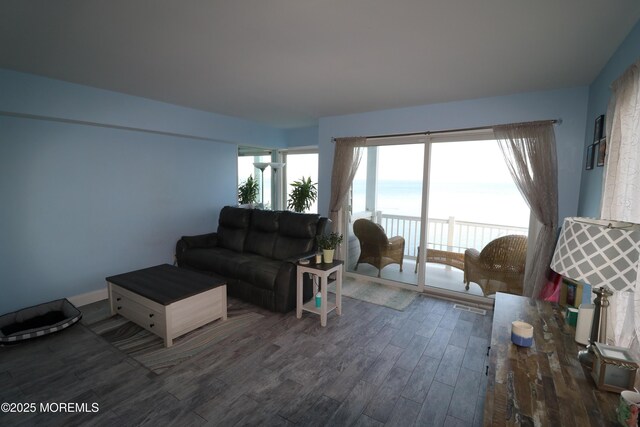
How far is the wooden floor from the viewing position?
6.21ft

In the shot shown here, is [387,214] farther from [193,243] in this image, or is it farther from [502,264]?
[193,243]

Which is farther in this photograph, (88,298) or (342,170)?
(342,170)

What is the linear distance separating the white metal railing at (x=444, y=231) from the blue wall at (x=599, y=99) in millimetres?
1353

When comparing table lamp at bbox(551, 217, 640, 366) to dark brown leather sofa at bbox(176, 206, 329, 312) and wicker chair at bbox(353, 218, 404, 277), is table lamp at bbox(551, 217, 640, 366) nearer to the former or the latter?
dark brown leather sofa at bbox(176, 206, 329, 312)

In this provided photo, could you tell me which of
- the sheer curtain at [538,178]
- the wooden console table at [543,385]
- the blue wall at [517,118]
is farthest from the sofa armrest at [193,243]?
the sheer curtain at [538,178]

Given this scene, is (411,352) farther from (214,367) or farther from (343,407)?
(214,367)

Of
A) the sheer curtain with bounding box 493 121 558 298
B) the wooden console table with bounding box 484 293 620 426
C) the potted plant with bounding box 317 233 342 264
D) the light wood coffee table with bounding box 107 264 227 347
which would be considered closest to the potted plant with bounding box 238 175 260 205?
the light wood coffee table with bounding box 107 264 227 347

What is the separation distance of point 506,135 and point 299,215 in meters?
2.63

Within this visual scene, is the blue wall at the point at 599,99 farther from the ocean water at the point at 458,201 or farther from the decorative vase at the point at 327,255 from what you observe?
the decorative vase at the point at 327,255

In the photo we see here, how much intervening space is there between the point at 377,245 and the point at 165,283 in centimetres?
286

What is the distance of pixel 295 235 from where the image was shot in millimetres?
3885

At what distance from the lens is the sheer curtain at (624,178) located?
1599 mm

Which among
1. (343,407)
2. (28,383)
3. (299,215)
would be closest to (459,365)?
(343,407)

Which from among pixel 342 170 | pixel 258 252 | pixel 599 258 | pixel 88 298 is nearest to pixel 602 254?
pixel 599 258
